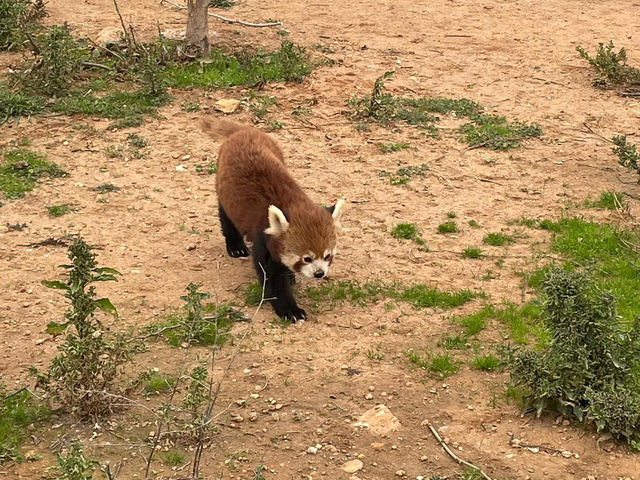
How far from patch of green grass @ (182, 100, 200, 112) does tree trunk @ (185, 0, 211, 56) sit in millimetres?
1313

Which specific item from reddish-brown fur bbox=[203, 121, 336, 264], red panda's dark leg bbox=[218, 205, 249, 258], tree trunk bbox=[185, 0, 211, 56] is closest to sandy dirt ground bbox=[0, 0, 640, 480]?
red panda's dark leg bbox=[218, 205, 249, 258]

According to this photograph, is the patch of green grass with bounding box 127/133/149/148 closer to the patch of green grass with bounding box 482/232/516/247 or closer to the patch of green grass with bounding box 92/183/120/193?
the patch of green grass with bounding box 92/183/120/193

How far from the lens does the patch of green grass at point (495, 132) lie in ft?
32.8

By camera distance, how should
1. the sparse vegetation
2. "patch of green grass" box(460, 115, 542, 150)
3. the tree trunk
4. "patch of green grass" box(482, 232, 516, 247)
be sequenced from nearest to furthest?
1. the sparse vegetation
2. "patch of green grass" box(482, 232, 516, 247)
3. "patch of green grass" box(460, 115, 542, 150)
4. the tree trunk

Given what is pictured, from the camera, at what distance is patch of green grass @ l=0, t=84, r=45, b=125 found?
10.2 meters

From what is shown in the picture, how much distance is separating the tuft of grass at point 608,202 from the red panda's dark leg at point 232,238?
133 inches

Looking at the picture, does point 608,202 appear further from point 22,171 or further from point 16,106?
point 16,106

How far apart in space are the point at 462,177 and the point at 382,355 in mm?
3427

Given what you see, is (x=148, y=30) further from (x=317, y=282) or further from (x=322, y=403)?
(x=322, y=403)

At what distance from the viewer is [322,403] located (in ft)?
19.1

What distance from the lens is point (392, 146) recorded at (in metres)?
9.90

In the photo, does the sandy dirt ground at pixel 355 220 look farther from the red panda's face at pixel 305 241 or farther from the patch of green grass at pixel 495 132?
the red panda's face at pixel 305 241

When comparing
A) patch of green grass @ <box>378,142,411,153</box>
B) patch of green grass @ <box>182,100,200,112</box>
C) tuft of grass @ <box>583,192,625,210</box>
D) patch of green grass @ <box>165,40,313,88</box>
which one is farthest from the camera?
patch of green grass @ <box>165,40,313,88</box>

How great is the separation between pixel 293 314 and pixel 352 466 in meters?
1.81
